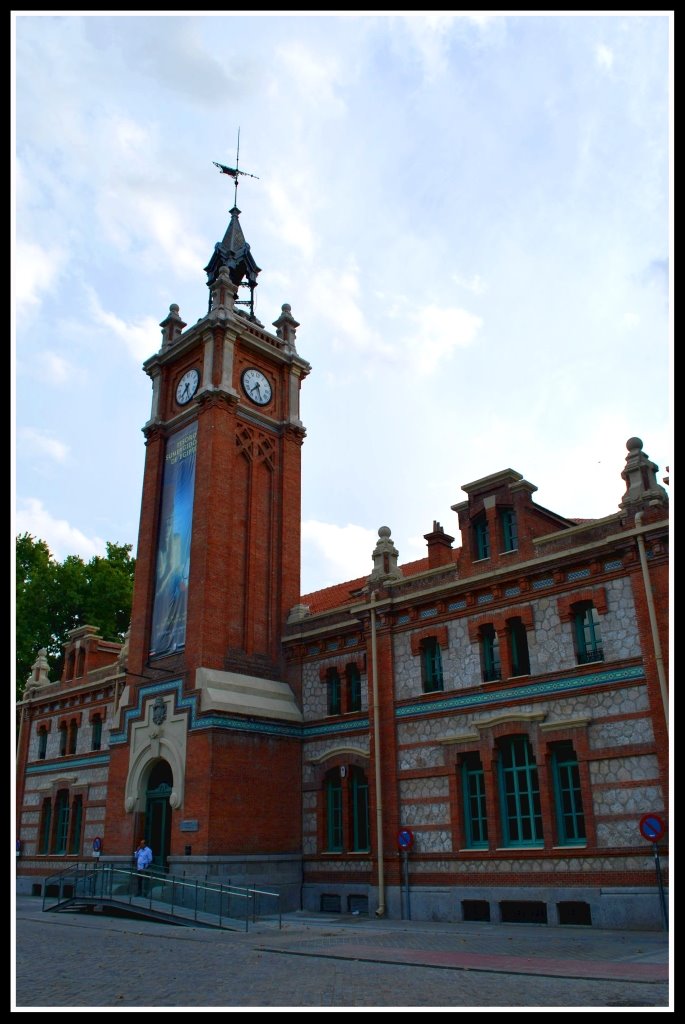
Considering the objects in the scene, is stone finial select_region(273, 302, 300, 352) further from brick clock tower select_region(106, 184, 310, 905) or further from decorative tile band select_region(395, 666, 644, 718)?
decorative tile band select_region(395, 666, 644, 718)

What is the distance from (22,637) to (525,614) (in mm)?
32739

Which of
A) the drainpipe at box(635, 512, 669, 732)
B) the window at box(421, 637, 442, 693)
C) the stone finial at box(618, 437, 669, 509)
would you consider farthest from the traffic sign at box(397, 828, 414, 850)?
the stone finial at box(618, 437, 669, 509)

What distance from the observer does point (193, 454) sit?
31.6 meters

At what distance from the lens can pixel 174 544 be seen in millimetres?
31016

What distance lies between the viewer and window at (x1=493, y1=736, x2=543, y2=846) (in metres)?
22.0

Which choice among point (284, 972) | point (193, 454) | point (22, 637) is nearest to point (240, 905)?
point (284, 972)

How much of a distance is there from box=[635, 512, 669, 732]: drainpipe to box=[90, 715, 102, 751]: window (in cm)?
2579

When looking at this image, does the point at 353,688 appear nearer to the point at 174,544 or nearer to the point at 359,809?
the point at 359,809

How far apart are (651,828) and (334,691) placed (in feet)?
41.9

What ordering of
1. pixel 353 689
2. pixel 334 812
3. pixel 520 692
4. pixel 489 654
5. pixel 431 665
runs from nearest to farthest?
pixel 520 692 → pixel 489 654 → pixel 431 665 → pixel 334 812 → pixel 353 689

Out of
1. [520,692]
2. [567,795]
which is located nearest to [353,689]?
[520,692]

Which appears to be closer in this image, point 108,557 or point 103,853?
point 103,853

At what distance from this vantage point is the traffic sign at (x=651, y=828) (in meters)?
18.3

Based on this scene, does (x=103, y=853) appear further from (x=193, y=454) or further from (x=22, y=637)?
(x=22, y=637)
